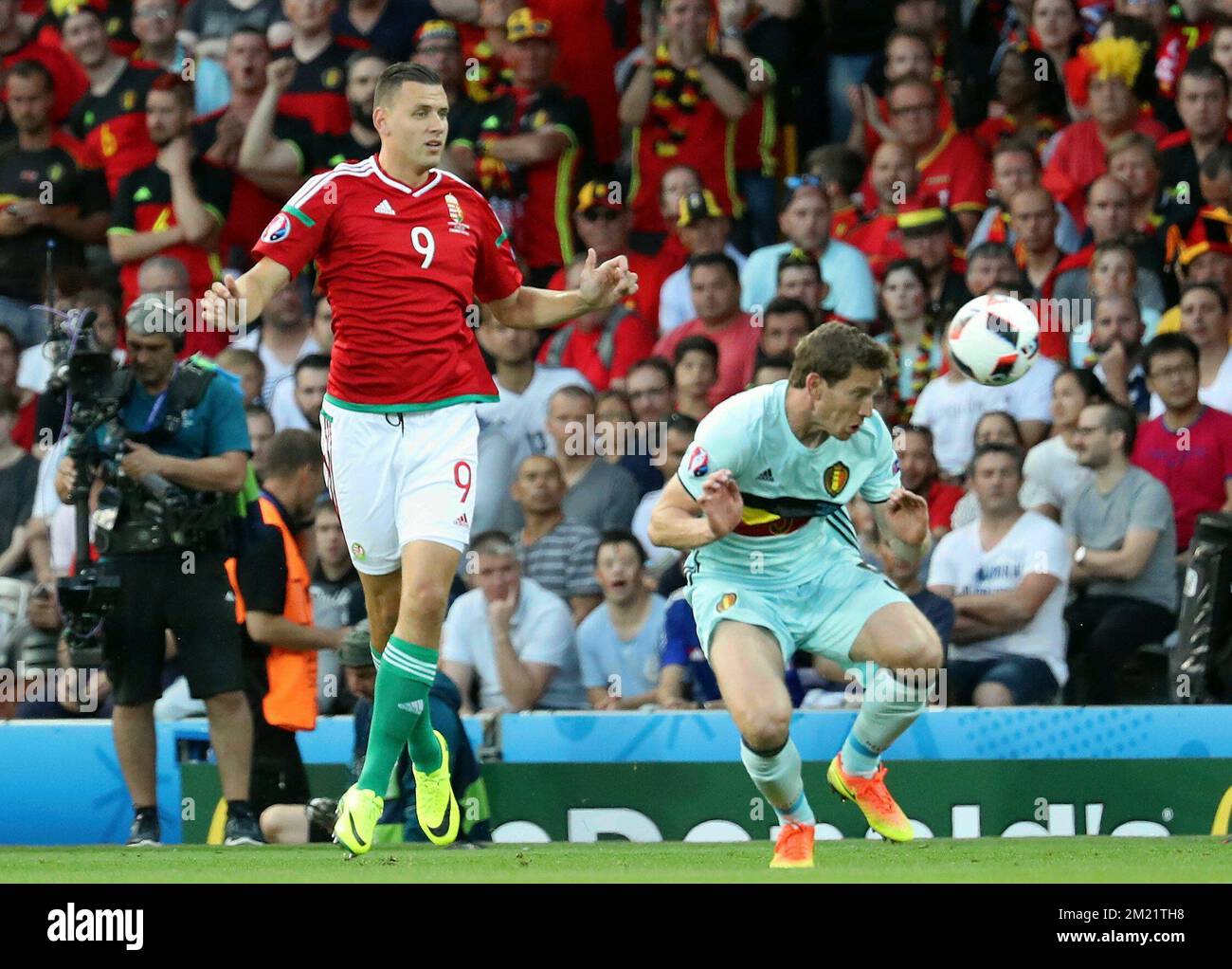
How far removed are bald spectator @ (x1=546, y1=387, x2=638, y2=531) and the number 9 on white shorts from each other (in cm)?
392

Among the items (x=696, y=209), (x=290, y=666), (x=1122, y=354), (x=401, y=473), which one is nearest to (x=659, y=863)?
(x=401, y=473)

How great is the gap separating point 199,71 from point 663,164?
12.2 feet

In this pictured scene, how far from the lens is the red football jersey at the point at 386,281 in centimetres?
824

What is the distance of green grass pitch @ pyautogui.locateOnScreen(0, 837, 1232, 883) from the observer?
7320 millimetres

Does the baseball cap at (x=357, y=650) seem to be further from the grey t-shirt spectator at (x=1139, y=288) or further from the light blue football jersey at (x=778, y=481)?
the grey t-shirt spectator at (x=1139, y=288)

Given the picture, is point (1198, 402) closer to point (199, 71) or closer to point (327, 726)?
point (327, 726)

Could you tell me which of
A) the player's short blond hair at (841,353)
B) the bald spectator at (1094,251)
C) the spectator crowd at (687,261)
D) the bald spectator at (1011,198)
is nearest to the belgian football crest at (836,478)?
the player's short blond hair at (841,353)

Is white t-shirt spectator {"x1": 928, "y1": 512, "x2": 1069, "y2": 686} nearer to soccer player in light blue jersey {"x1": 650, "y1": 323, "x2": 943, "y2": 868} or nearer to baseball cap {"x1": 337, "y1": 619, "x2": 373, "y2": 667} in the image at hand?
soccer player in light blue jersey {"x1": 650, "y1": 323, "x2": 943, "y2": 868}

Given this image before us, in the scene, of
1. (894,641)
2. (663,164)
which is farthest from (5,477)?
(894,641)

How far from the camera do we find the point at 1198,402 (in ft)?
37.8

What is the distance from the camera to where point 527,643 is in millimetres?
11555

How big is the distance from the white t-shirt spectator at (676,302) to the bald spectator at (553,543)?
173cm

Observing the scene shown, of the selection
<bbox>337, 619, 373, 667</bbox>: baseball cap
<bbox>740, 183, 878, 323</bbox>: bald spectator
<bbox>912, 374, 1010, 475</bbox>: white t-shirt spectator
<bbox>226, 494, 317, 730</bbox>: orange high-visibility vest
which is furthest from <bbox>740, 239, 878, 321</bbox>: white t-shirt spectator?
<bbox>337, 619, 373, 667</bbox>: baseball cap

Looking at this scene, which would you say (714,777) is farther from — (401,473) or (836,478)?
(401,473)
